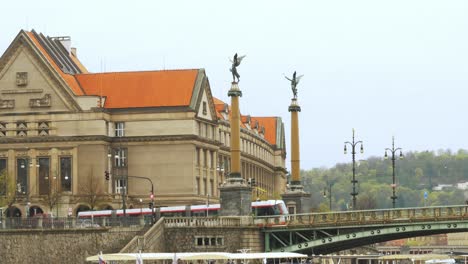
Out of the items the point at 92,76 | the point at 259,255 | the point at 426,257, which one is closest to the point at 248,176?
the point at 92,76

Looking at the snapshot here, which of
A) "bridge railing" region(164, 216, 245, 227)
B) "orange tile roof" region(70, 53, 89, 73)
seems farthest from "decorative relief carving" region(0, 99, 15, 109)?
"bridge railing" region(164, 216, 245, 227)

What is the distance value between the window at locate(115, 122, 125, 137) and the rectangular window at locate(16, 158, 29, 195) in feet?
37.6

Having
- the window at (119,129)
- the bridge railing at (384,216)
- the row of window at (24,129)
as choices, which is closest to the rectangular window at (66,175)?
the row of window at (24,129)

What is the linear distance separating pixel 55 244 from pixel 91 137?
4375 centimetres

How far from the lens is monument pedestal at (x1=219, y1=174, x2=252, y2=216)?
385 ft

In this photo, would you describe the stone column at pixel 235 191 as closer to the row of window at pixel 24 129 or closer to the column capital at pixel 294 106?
the column capital at pixel 294 106

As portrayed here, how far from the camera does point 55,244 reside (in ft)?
381

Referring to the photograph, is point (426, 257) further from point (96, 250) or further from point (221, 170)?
point (221, 170)

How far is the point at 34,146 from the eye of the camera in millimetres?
160500

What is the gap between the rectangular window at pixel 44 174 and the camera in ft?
525

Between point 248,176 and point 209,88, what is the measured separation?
103 ft

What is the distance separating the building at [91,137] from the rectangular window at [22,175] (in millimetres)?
121

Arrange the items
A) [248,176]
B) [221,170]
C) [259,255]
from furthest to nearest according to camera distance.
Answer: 1. [248,176]
2. [221,170]
3. [259,255]

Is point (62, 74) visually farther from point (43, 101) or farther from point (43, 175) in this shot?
point (43, 175)
